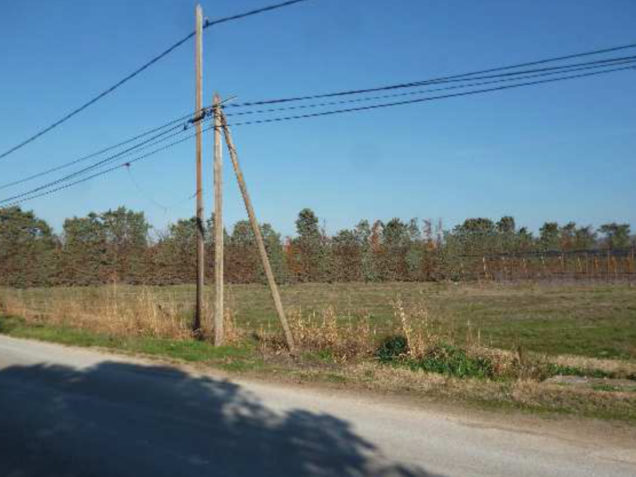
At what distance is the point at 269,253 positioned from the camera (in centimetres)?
4922

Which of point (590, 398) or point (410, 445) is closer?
point (410, 445)

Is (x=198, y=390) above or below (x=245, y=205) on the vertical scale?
below

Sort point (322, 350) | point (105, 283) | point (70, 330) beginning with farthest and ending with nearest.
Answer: point (105, 283)
point (70, 330)
point (322, 350)

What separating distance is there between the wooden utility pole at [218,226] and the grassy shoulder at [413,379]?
557 mm

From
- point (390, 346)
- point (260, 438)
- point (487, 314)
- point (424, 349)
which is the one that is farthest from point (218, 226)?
point (487, 314)

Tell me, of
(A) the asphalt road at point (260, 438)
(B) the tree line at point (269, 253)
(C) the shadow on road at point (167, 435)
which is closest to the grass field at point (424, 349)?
(A) the asphalt road at point (260, 438)

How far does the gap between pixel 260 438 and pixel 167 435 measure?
3.44 feet

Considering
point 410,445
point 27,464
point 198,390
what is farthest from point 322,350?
point 27,464

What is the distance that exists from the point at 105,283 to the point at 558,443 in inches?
1811

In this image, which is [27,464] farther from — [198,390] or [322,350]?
[322,350]

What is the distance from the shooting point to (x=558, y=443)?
634cm

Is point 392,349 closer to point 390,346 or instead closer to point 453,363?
point 390,346

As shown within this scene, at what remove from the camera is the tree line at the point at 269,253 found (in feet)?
153

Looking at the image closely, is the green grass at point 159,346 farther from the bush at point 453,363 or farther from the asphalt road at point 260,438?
the bush at point 453,363
